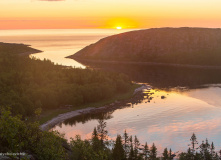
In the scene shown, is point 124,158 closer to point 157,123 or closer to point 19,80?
point 157,123

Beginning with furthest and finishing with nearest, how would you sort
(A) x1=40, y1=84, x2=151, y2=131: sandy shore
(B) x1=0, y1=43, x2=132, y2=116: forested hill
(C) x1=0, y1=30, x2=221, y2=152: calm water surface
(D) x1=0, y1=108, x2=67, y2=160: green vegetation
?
(B) x1=0, y1=43, x2=132, y2=116: forested hill → (A) x1=40, y1=84, x2=151, y2=131: sandy shore → (C) x1=0, y1=30, x2=221, y2=152: calm water surface → (D) x1=0, y1=108, x2=67, y2=160: green vegetation

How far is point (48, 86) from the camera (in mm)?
95812

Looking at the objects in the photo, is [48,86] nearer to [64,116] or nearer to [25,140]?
[64,116]

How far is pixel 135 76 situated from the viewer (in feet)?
507

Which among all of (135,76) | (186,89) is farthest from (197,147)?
(135,76)

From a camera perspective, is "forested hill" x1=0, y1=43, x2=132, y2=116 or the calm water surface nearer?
the calm water surface

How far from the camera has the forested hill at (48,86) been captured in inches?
3125

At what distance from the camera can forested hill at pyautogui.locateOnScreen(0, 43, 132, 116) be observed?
79.4 m

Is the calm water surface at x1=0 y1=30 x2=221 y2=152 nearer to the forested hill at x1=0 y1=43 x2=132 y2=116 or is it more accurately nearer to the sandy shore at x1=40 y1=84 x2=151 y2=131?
the sandy shore at x1=40 y1=84 x2=151 y2=131

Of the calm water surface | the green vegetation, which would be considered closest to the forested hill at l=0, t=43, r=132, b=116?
the calm water surface

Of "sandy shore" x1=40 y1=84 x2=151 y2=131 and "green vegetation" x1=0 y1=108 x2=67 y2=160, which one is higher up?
"green vegetation" x1=0 y1=108 x2=67 y2=160

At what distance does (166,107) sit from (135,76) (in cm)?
6823

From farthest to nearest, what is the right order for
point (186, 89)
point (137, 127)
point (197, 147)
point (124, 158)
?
point (186, 89) < point (137, 127) < point (197, 147) < point (124, 158)

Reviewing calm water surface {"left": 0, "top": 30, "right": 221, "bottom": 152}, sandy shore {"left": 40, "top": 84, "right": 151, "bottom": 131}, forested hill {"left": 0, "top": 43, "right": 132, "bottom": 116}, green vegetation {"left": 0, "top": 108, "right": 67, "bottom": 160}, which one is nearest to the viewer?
green vegetation {"left": 0, "top": 108, "right": 67, "bottom": 160}
